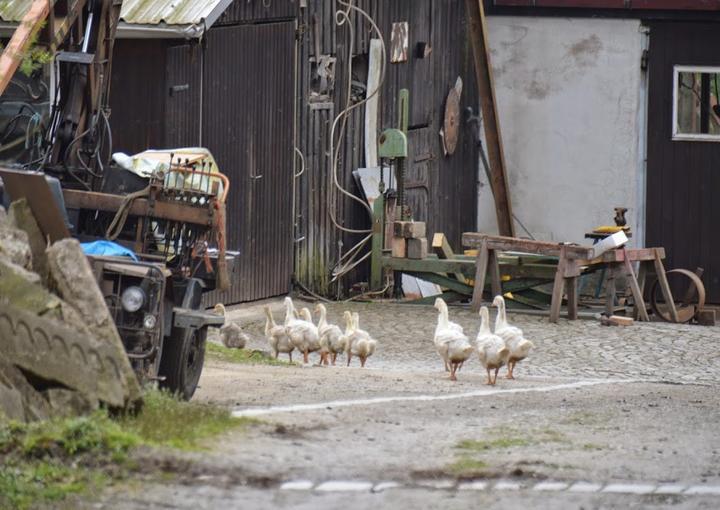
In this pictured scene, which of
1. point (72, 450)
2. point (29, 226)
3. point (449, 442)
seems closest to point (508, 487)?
point (449, 442)

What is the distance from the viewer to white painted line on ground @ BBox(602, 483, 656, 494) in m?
7.97

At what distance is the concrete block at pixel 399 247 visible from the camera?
64.8 feet

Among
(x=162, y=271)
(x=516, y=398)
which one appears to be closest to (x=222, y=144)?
(x=516, y=398)

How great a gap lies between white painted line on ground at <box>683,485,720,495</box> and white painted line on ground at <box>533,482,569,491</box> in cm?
61

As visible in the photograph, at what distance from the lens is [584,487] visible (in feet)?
26.2

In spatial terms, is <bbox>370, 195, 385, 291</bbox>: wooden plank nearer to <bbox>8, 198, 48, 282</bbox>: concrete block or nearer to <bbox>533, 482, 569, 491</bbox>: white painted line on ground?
<bbox>8, 198, 48, 282</bbox>: concrete block

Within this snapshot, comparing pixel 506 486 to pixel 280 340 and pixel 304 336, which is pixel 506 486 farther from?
pixel 280 340

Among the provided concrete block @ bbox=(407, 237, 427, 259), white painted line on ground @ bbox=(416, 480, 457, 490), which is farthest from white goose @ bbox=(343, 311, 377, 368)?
white painted line on ground @ bbox=(416, 480, 457, 490)

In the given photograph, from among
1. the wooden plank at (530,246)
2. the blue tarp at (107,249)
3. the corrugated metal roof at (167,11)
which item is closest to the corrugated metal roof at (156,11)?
the corrugated metal roof at (167,11)

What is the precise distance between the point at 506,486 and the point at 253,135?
1065 centimetres

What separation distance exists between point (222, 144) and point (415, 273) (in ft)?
11.7

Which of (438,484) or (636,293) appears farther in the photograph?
(636,293)

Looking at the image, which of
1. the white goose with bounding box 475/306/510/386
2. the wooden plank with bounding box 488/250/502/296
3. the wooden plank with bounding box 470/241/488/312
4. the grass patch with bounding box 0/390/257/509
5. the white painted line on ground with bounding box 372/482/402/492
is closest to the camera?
the grass patch with bounding box 0/390/257/509

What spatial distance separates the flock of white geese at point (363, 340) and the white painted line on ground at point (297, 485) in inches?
207
